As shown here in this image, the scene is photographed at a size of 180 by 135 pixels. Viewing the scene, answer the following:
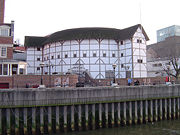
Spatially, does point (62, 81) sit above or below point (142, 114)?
above

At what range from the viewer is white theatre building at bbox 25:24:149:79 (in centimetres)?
5301

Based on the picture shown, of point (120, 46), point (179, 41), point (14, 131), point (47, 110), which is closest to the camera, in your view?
point (14, 131)

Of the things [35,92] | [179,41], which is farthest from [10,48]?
[179,41]

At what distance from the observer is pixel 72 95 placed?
74.5 feet

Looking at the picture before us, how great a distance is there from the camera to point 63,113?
74.5 feet

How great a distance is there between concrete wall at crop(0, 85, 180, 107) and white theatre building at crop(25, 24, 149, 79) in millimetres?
25443

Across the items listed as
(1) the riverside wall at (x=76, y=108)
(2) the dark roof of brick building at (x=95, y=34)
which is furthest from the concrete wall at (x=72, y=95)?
(2) the dark roof of brick building at (x=95, y=34)

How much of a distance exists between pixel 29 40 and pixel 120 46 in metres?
29.3

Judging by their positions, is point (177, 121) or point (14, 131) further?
point (177, 121)

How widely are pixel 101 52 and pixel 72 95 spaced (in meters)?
32.6

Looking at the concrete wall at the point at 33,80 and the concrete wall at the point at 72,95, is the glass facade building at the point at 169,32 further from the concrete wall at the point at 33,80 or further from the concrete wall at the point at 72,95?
the concrete wall at the point at 72,95

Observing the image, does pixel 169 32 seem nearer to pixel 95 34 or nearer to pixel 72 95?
pixel 95 34

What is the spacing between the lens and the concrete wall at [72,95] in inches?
822

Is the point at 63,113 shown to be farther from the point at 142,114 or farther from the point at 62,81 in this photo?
the point at 62,81
